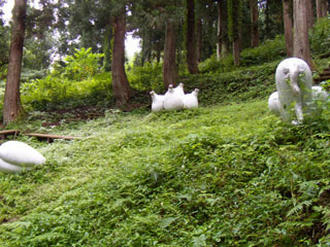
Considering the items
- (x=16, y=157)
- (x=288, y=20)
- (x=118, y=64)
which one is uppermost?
(x=288, y=20)

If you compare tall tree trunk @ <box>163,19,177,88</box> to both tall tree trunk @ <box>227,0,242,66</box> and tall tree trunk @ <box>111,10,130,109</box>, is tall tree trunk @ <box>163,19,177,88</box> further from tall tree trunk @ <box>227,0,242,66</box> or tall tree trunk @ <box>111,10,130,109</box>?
tall tree trunk @ <box>227,0,242,66</box>

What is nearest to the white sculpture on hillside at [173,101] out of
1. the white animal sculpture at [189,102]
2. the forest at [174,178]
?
the white animal sculpture at [189,102]

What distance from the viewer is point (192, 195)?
4.07 m

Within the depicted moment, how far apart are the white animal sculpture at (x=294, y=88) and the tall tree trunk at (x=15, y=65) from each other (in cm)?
1027

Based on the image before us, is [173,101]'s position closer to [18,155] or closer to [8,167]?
[18,155]

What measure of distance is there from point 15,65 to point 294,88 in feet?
→ 36.4

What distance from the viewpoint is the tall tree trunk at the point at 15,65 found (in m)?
12.6

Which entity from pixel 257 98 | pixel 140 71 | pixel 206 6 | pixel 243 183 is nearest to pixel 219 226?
pixel 243 183

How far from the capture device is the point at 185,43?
1722cm

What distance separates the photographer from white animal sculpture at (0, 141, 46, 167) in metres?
6.47

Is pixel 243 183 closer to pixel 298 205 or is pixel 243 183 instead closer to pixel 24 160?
pixel 298 205

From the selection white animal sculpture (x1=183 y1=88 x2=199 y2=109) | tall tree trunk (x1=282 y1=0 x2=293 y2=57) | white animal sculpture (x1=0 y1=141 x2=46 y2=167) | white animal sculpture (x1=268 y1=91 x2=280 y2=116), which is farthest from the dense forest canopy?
white animal sculpture (x1=0 y1=141 x2=46 y2=167)

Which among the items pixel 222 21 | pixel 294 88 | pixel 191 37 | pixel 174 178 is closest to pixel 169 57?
pixel 191 37

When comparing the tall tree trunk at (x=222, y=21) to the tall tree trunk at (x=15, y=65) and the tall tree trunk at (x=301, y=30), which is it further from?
the tall tree trunk at (x=15, y=65)
